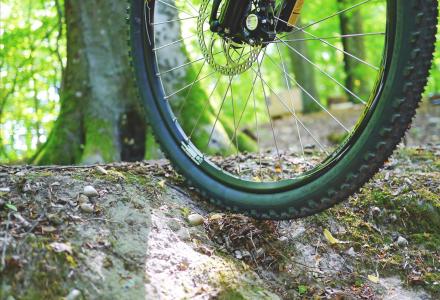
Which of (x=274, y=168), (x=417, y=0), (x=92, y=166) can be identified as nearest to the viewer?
(x=417, y=0)

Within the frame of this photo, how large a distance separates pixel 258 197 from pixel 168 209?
0.42 m

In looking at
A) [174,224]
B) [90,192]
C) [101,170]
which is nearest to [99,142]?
[101,170]

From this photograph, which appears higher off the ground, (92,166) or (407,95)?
(407,95)

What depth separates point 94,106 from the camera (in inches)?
155

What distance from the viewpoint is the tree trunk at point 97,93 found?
12.9 ft

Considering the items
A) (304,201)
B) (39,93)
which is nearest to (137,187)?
(304,201)

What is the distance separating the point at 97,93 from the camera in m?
3.95

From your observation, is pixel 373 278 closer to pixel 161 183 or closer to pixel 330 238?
pixel 330 238

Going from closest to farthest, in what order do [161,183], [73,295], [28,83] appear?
[73,295] < [161,183] < [28,83]

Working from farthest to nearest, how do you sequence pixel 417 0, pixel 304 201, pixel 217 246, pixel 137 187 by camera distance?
1. pixel 137 187
2. pixel 217 246
3. pixel 304 201
4. pixel 417 0

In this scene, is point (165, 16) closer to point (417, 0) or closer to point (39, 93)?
point (417, 0)

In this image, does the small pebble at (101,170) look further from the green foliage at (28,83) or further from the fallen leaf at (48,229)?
the green foliage at (28,83)

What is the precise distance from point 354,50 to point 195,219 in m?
9.47

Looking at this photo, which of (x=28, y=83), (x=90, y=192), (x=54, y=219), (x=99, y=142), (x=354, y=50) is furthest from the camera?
(x=354, y=50)
